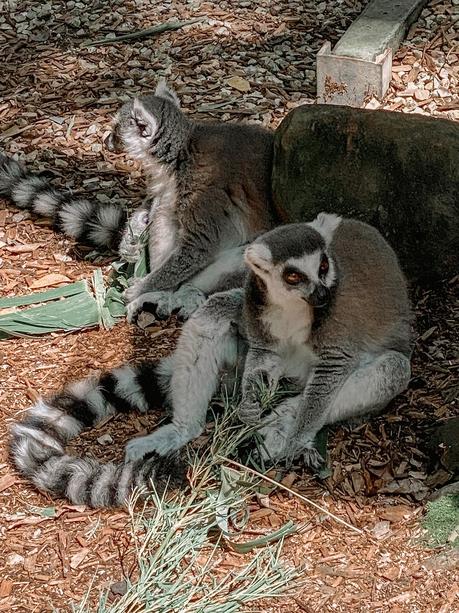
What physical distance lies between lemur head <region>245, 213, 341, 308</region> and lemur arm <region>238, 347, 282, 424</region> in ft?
1.25

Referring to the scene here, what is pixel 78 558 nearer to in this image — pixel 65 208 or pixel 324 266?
pixel 324 266

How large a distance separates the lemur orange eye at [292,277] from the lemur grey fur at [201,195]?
151cm

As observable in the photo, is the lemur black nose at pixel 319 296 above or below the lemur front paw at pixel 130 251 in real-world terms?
above

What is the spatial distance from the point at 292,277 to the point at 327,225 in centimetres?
61

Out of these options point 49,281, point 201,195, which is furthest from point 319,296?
point 49,281

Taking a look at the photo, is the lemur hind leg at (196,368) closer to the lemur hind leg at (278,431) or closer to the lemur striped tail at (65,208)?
the lemur hind leg at (278,431)

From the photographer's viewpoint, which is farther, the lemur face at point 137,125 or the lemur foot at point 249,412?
the lemur face at point 137,125

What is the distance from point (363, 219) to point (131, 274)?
5.24ft

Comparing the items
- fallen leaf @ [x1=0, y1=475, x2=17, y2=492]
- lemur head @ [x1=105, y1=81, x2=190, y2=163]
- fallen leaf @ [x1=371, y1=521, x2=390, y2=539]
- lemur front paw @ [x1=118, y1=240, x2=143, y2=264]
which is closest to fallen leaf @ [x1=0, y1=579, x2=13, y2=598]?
fallen leaf @ [x1=0, y1=475, x2=17, y2=492]

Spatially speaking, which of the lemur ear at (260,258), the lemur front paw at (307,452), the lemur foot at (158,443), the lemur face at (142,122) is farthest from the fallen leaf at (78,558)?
the lemur face at (142,122)

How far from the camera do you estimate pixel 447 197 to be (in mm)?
5945

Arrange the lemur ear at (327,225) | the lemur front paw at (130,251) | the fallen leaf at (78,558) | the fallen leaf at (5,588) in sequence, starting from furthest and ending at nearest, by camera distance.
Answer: the lemur front paw at (130,251) → the lemur ear at (327,225) → the fallen leaf at (78,558) → the fallen leaf at (5,588)

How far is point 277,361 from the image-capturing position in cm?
529

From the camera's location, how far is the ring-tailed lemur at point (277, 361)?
4.87 meters
